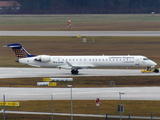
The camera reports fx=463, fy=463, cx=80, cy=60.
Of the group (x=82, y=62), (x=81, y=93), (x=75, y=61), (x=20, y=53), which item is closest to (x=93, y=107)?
(x=81, y=93)

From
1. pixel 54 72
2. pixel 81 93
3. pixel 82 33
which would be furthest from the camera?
pixel 82 33

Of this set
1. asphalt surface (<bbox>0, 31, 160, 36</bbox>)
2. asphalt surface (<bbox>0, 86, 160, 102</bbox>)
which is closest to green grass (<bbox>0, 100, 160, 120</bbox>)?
asphalt surface (<bbox>0, 86, 160, 102</bbox>)

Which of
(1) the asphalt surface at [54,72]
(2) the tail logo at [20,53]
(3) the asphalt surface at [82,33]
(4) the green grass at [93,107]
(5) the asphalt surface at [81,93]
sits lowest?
(4) the green grass at [93,107]

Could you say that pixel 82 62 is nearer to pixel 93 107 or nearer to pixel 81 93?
pixel 81 93

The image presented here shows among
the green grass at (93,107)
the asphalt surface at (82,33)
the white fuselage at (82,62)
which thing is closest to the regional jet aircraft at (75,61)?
the white fuselage at (82,62)

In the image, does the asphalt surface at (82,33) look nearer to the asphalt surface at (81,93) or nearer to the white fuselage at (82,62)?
the white fuselage at (82,62)

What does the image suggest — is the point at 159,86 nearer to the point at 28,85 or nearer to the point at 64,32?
the point at 28,85

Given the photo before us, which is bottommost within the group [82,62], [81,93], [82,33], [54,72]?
[81,93]

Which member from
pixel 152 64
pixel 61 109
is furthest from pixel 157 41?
pixel 61 109

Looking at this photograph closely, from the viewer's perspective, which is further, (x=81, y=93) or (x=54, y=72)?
(x=54, y=72)

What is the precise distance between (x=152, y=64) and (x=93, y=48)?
38.8 meters

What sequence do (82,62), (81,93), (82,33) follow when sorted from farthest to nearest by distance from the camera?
(82,33), (82,62), (81,93)

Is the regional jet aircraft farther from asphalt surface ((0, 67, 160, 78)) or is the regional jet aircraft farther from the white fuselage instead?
asphalt surface ((0, 67, 160, 78))

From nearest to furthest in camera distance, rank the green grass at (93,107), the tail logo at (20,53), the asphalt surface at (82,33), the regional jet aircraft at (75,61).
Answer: the green grass at (93,107) → the regional jet aircraft at (75,61) → the tail logo at (20,53) → the asphalt surface at (82,33)
